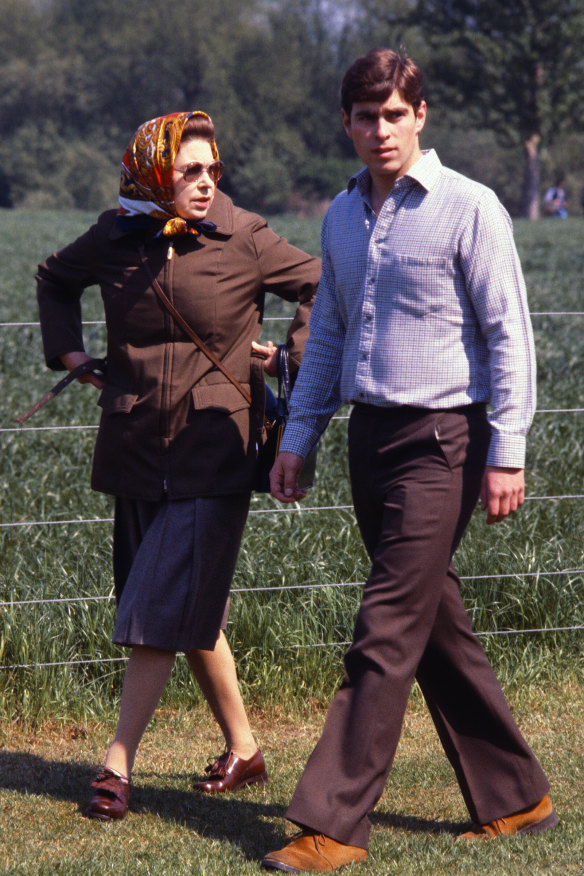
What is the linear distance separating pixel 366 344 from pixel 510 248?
0.41 m

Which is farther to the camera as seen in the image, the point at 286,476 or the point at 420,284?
the point at 286,476

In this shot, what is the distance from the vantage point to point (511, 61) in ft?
207

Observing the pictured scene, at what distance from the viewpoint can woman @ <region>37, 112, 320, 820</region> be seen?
317cm

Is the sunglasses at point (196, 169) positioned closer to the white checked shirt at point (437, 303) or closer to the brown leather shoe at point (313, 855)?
the white checked shirt at point (437, 303)

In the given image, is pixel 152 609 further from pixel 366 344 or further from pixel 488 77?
pixel 488 77

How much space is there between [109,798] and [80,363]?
1223 millimetres

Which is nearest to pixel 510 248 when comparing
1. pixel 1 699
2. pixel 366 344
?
pixel 366 344

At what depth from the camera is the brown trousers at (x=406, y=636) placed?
2752 millimetres

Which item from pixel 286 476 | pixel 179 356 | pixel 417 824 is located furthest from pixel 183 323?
pixel 417 824

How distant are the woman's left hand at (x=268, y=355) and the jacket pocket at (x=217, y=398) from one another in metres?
0.13

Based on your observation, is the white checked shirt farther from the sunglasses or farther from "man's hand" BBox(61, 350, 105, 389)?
"man's hand" BBox(61, 350, 105, 389)

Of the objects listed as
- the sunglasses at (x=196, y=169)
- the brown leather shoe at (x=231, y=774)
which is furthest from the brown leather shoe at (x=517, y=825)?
the sunglasses at (x=196, y=169)

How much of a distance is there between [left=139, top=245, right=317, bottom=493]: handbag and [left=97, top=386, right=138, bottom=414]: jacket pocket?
0.24 metres

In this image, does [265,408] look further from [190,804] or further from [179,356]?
[190,804]
